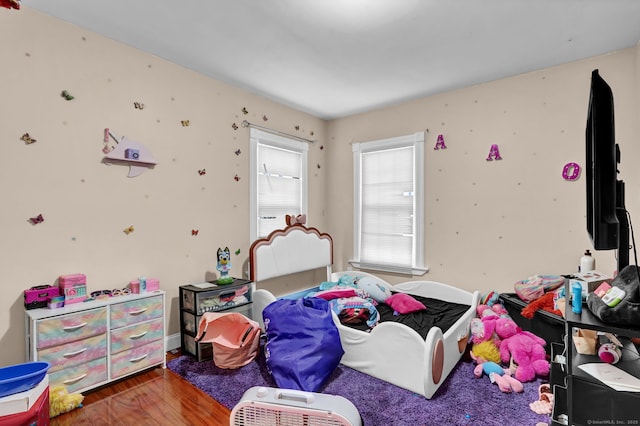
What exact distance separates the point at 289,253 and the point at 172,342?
1.38 meters

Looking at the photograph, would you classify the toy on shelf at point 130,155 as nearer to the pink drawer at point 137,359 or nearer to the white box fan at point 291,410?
the pink drawer at point 137,359

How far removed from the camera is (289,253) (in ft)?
11.3

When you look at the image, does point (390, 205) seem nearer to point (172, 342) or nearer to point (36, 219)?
point (172, 342)

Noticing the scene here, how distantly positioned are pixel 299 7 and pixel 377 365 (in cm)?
245

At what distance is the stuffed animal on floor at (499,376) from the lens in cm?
205

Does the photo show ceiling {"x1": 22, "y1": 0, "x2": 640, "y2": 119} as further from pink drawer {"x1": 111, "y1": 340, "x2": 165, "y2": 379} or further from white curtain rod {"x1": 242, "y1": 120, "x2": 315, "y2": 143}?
pink drawer {"x1": 111, "y1": 340, "x2": 165, "y2": 379}

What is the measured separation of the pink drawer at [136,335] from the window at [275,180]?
1.29 metres

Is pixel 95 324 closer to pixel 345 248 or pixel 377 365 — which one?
pixel 377 365

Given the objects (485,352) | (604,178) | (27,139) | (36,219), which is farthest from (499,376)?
(27,139)

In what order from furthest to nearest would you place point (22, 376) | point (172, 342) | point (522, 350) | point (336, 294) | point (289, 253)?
point (289, 253) → point (336, 294) → point (172, 342) → point (522, 350) → point (22, 376)

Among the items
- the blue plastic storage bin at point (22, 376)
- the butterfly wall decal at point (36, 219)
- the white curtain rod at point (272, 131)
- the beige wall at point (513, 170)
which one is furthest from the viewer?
the white curtain rod at point (272, 131)

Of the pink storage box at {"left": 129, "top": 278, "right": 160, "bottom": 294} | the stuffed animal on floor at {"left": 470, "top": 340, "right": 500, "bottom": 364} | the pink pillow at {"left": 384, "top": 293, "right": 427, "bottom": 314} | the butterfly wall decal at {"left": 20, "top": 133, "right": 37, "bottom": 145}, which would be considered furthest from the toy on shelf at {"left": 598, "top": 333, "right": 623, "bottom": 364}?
the butterfly wall decal at {"left": 20, "top": 133, "right": 37, "bottom": 145}

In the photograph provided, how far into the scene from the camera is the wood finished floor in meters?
1.82

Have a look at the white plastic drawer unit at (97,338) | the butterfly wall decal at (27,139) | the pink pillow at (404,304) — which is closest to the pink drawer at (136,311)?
the white plastic drawer unit at (97,338)
